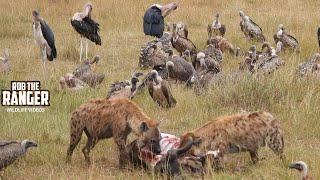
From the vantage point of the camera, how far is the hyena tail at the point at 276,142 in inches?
217

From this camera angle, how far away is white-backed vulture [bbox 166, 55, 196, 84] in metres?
8.92

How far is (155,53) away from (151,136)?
192 inches

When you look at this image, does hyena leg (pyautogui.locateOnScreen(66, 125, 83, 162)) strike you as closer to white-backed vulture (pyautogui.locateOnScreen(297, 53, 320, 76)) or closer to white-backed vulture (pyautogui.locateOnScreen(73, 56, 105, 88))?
white-backed vulture (pyautogui.locateOnScreen(73, 56, 105, 88))

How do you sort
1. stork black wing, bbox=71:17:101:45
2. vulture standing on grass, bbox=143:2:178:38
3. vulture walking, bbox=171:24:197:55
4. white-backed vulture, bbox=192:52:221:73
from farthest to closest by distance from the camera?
vulture standing on grass, bbox=143:2:178:38, stork black wing, bbox=71:17:101:45, vulture walking, bbox=171:24:197:55, white-backed vulture, bbox=192:52:221:73

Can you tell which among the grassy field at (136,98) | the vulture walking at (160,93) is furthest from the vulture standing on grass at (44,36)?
the vulture walking at (160,93)

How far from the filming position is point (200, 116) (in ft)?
23.0

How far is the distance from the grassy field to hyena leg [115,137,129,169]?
0.37 ft

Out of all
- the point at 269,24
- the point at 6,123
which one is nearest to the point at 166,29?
the point at 269,24

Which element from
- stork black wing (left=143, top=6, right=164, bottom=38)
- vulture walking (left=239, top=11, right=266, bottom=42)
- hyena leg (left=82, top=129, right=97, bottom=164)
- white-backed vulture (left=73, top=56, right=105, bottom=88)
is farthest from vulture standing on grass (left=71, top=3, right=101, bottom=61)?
hyena leg (left=82, top=129, right=97, bottom=164)

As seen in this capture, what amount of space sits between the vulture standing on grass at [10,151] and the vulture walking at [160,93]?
7.60 feet

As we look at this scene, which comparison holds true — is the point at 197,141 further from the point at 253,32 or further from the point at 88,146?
the point at 253,32

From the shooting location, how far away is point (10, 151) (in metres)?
5.32

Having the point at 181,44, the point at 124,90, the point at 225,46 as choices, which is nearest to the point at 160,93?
the point at 124,90

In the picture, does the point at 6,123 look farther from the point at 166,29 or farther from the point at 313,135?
the point at 166,29
